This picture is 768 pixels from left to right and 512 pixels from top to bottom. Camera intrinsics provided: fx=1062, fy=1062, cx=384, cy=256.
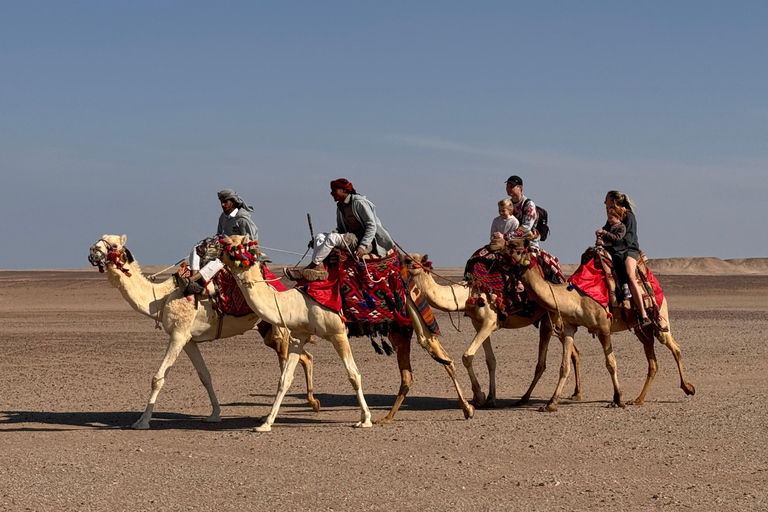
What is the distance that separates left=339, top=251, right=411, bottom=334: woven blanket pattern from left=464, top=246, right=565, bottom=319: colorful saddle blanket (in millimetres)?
1657

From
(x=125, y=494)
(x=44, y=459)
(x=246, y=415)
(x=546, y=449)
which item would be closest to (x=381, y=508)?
(x=125, y=494)

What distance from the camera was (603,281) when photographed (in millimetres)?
13453

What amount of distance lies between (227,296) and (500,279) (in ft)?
11.4

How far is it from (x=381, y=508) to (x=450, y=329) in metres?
21.4

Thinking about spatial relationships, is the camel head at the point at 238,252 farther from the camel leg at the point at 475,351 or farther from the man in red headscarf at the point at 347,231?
the camel leg at the point at 475,351

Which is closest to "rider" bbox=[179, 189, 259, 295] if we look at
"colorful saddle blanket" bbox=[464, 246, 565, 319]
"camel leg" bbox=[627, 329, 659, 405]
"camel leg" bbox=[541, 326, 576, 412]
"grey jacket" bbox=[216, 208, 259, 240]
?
"grey jacket" bbox=[216, 208, 259, 240]

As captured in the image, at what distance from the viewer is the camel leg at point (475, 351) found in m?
13.0

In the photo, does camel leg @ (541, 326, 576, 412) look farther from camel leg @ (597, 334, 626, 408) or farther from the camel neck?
the camel neck

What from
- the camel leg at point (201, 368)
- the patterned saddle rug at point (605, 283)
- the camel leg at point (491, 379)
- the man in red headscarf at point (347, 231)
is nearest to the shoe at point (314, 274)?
the man in red headscarf at point (347, 231)

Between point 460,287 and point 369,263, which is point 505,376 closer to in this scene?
point 460,287

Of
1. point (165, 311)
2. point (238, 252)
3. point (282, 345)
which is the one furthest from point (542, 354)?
point (165, 311)

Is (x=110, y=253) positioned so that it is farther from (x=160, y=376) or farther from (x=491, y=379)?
(x=491, y=379)

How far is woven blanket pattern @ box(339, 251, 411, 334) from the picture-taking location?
1192 centimetres

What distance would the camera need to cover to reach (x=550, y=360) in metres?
19.9
